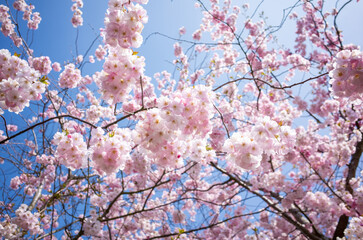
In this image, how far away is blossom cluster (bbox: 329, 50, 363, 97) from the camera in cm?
207

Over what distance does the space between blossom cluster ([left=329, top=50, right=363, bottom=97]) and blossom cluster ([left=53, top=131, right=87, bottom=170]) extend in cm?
265

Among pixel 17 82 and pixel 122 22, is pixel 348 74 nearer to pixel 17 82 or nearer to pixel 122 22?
pixel 122 22

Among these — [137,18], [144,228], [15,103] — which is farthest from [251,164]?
[144,228]

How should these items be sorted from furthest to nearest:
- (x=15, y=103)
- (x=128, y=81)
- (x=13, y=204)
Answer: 1. (x=13, y=204)
2. (x=15, y=103)
3. (x=128, y=81)

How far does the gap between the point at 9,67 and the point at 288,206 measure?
5599 mm

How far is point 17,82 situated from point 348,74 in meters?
3.43

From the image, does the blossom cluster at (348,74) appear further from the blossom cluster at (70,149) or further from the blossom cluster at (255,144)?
the blossom cluster at (70,149)

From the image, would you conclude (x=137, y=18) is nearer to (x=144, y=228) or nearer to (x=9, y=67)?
(x=9, y=67)

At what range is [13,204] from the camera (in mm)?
5336

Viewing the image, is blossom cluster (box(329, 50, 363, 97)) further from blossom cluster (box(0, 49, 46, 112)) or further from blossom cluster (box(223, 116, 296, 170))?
blossom cluster (box(0, 49, 46, 112))

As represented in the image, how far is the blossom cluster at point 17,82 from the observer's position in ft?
8.27

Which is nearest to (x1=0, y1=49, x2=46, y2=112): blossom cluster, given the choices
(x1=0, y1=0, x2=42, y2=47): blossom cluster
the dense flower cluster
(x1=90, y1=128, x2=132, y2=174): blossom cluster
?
(x1=90, y1=128, x2=132, y2=174): blossom cluster

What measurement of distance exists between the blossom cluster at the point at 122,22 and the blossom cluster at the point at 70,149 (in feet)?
3.49

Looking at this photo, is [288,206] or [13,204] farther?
[13,204]
